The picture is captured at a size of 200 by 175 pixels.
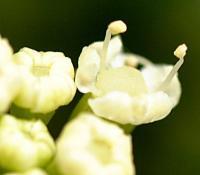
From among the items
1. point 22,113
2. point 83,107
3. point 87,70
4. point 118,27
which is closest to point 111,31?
point 118,27

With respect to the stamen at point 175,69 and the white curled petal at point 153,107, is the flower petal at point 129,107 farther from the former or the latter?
the stamen at point 175,69

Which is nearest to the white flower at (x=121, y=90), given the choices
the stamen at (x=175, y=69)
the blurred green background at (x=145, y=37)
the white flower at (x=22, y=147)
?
the stamen at (x=175, y=69)

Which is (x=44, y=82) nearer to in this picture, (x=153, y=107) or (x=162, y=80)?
(x=153, y=107)

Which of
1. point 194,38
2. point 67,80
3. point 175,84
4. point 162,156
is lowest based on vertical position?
point 162,156

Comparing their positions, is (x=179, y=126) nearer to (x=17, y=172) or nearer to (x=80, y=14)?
(x=80, y=14)

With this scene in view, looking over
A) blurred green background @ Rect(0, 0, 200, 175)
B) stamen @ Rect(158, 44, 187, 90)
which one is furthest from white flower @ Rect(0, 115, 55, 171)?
blurred green background @ Rect(0, 0, 200, 175)

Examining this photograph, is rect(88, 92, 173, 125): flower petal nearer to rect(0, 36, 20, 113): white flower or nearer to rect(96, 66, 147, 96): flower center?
rect(96, 66, 147, 96): flower center

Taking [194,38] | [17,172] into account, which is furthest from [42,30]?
[17,172]
